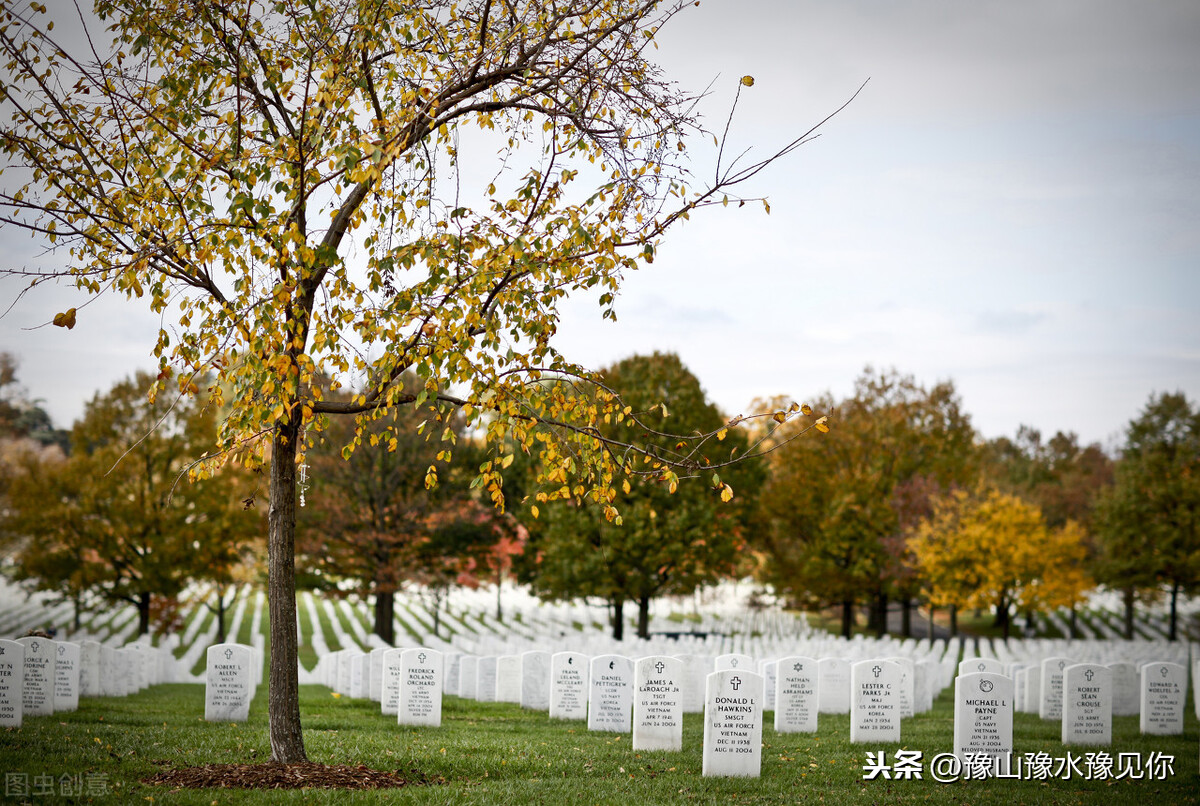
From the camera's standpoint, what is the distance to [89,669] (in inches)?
568

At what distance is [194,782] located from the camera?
7.26 m

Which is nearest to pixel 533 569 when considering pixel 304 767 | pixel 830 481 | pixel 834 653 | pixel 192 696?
pixel 830 481

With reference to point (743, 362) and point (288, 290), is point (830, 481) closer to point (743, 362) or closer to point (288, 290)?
point (743, 362)

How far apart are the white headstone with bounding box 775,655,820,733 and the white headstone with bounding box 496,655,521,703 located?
5160 millimetres

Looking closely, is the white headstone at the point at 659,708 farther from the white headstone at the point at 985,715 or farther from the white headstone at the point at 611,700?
the white headstone at the point at 985,715

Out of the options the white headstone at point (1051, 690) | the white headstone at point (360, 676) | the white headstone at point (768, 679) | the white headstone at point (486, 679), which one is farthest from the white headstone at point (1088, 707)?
the white headstone at point (360, 676)

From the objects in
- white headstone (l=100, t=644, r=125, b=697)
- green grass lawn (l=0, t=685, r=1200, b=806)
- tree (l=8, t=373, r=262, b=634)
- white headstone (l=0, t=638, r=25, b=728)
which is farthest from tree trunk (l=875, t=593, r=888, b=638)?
white headstone (l=0, t=638, r=25, b=728)

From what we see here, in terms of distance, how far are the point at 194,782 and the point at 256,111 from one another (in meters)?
6.31

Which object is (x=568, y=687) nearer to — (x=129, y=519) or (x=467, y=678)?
(x=467, y=678)

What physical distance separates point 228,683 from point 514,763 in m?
5.07

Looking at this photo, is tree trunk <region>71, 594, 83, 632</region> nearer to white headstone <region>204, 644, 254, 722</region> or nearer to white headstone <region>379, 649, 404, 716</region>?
white headstone <region>204, 644, 254, 722</region>

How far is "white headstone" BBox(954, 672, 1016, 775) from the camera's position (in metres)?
9.88

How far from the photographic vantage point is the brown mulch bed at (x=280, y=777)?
23.6 ft

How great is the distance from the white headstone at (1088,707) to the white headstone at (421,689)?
27.6 ft
